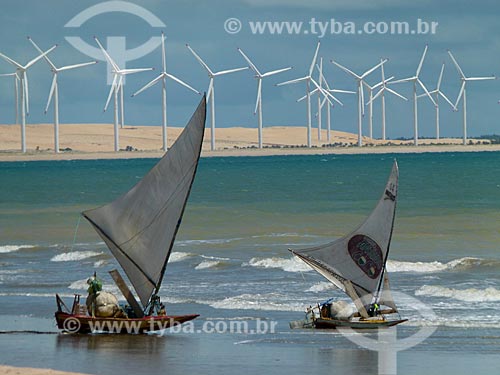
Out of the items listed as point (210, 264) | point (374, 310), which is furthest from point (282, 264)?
point (374, 310)

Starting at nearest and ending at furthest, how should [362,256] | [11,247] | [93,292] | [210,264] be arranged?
[93,292] → [362,256] → [210,264] → [11,247]

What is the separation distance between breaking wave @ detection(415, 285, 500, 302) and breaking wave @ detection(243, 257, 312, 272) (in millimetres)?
6833

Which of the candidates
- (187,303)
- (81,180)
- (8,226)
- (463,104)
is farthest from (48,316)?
(463,104)

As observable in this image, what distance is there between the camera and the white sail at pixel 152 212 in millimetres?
28500

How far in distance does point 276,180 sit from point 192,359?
91.0 m

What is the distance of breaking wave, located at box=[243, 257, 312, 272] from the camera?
4022cm

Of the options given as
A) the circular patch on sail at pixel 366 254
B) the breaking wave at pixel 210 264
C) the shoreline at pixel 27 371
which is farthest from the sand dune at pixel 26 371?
the breaking wave at pixel 210 264

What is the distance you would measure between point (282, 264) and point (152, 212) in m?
13.1

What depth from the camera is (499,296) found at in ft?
106

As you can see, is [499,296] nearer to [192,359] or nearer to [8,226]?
[192,359]

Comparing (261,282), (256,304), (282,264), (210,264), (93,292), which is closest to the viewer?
(93,292)

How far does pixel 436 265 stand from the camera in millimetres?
39812

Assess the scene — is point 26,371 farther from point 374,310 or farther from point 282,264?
point 282,264

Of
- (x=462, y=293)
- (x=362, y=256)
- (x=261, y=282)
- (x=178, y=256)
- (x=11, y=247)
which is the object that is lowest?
(x=462, y=293)
